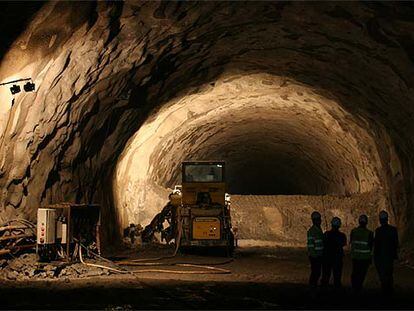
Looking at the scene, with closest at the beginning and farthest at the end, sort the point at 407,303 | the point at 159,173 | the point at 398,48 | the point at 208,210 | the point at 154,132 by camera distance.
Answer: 1. the point at 407,303
2. the point at 398,48
3. the point at 208,210
4. the point at 154,132
5. the point at 159,173

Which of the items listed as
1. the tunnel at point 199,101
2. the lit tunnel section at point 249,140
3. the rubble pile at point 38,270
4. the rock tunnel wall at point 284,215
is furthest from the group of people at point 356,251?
the rock tunnel wall at point 284,215

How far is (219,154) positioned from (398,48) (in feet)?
49.2

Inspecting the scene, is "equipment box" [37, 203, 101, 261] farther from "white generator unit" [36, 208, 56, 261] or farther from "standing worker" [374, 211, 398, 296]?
"standing worker" [374, 211, 398, 296]

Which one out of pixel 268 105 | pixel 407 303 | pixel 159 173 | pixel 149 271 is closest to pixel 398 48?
pixel 407 303

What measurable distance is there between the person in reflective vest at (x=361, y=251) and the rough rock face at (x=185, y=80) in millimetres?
3699

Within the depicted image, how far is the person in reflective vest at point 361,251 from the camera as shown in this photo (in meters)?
9.00

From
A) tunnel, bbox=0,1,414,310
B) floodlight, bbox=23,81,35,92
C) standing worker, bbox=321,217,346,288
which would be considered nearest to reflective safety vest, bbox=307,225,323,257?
standing worker, bbox=321,217,346,288

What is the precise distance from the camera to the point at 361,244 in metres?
9.01

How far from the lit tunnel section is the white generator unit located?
602cm

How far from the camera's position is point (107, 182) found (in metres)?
17.2

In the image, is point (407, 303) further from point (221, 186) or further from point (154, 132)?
point (154, 132)

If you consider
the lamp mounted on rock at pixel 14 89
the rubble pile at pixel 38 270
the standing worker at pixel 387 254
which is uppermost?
the lamp mounted on rock at pixel 14 89

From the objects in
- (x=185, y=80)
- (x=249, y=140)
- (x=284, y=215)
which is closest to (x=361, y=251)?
(x=185, y=80)

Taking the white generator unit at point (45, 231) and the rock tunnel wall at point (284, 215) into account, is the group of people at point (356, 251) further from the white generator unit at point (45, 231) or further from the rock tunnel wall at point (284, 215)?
the rock tunnel wall at point (284, 215)
